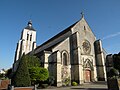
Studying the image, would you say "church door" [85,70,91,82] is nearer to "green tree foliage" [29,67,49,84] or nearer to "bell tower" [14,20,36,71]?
"green tree foliage" [29,67,49,84]

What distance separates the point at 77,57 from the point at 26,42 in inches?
896

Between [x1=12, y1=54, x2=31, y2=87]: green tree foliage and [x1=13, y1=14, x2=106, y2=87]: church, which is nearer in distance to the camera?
[x1=12, y1=54, x2=31, y2=87]: green tree foliage

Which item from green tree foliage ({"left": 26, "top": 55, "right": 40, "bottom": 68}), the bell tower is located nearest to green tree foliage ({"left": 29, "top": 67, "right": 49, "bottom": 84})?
green tree foliage ({"left": 26, "top": 55, "right": 40, "bottom": 68})

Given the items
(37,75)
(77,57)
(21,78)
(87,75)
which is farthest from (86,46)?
(21,78)

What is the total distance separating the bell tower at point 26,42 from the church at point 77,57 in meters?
13.6

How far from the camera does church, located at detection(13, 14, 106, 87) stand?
77.8ft

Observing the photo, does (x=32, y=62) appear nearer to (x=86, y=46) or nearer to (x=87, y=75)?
(x=87, y=75)

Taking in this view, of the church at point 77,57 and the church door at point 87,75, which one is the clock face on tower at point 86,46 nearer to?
the church at point 77,57

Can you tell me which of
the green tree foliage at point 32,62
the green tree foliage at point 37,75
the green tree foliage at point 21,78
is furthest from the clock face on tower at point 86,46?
the green tree foliage at point 21,78

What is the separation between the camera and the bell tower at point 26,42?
39.9m

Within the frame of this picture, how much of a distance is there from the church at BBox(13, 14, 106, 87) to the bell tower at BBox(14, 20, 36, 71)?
13.6m

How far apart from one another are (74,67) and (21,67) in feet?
44.1

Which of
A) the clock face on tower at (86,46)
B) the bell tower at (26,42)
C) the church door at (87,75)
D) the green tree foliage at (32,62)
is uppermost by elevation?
the bell tower at (26,42)

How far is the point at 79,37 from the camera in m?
28.4
